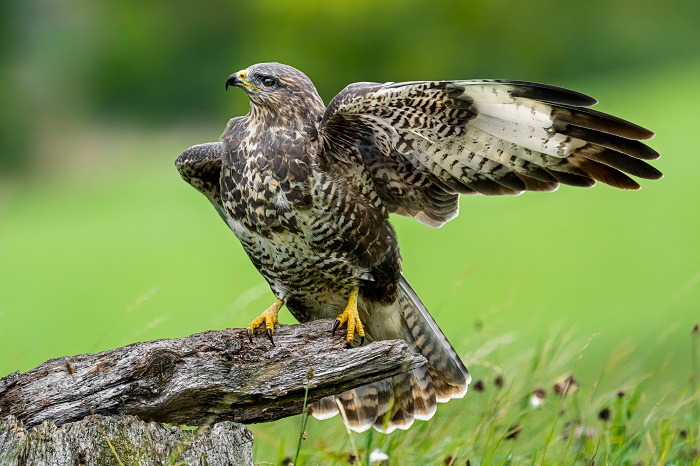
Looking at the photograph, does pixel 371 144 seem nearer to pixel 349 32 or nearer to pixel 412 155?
pixel 412 155

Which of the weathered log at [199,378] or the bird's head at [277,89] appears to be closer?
the weathered log at [199,378]

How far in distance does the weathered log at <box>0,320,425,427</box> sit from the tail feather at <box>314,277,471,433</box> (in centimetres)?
90

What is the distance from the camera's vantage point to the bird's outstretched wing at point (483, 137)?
3824 mm

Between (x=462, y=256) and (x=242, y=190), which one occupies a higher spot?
(x=462, y=256)

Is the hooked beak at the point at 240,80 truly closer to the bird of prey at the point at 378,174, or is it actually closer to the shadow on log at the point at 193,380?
the bird of prey at the point at 378,174

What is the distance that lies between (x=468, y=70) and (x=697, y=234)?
14.5m

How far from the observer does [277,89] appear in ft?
14.8

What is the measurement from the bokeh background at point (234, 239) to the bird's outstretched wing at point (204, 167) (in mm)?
499

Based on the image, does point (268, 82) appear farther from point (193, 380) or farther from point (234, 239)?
point (234, 239)

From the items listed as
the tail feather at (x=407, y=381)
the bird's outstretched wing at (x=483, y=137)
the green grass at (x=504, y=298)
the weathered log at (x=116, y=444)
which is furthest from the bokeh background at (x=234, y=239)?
the bird's outstretched wing at (x=483, y=137)

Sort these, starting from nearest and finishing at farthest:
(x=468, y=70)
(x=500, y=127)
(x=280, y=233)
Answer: (x=500, y=127)
(x=280, y=233)
(x=468, y=70)

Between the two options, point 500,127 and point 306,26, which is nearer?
point 500,127

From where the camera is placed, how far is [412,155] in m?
4.21

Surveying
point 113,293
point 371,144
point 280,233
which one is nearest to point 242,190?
point 280,233
